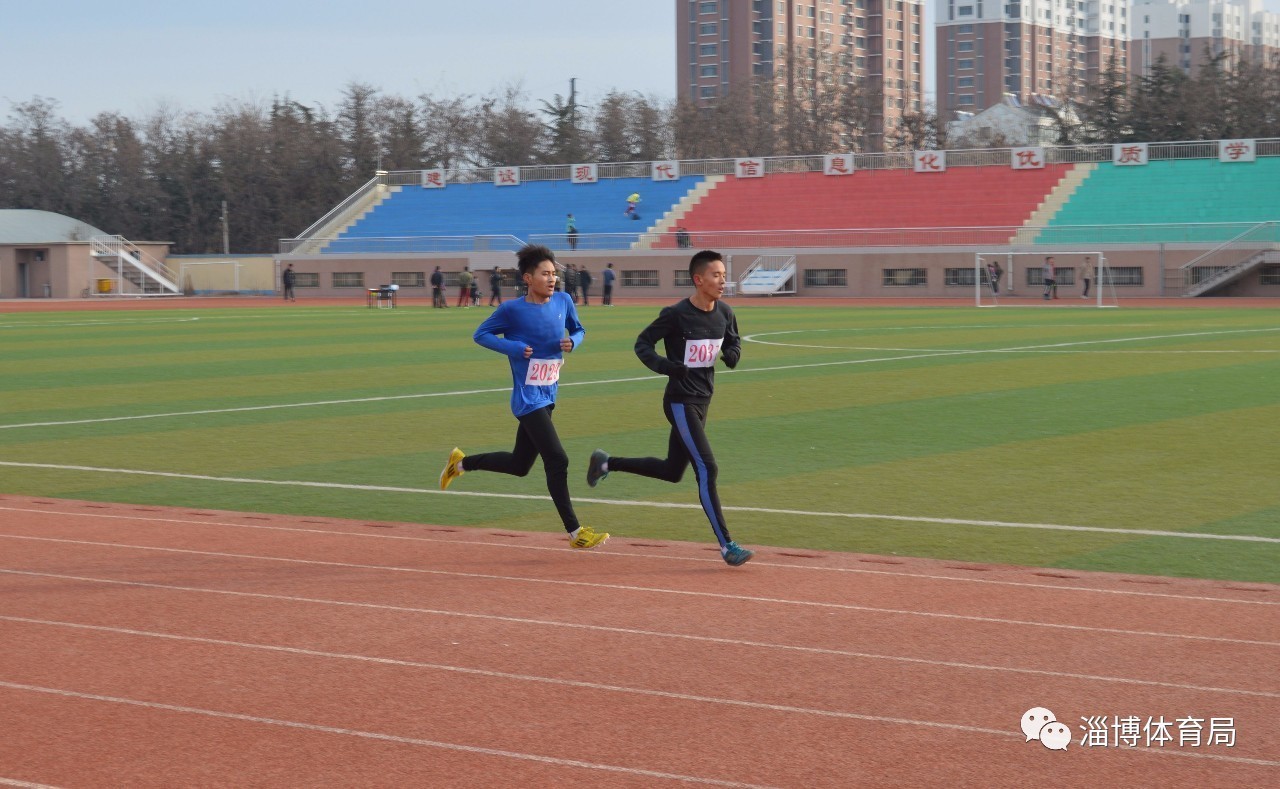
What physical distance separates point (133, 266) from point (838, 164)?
34.3m

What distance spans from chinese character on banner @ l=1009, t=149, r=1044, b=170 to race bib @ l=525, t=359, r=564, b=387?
57089 millimetres

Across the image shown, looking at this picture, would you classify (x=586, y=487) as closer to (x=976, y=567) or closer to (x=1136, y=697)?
(x=976, y=567)

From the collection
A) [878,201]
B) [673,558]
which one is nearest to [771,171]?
[878,201]

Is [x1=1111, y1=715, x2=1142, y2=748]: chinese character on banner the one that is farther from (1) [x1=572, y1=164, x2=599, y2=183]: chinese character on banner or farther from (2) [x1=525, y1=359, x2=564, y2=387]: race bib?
(1) [x1=572, y1=164, x2=599, y2=183]: chinese character on banner

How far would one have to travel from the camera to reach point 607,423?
16.0 meters

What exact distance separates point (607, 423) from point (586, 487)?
4.09 metres

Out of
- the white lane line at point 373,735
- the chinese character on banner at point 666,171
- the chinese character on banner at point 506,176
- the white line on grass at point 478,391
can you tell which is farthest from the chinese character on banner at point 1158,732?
the chinese character on banner at point 506,176

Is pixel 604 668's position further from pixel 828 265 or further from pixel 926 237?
pixel 828 265

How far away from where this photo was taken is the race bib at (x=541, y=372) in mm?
9141

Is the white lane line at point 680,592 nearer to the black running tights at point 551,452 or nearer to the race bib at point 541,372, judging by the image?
the black running tights at point 551,452

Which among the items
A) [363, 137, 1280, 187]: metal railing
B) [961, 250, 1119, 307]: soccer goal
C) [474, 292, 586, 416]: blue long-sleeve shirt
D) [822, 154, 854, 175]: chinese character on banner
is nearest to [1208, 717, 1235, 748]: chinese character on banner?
[474, 292, 586, 416]: blue long-sleeve shirt

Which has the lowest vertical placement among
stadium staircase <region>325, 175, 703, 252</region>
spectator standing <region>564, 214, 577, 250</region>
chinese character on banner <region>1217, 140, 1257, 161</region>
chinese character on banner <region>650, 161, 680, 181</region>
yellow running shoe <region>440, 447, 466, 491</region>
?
yellow running shoe <region>440, 447, 466, 491</region>

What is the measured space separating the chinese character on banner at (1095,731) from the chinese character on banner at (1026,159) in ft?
197

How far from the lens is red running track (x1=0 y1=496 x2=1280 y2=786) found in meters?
5.18
